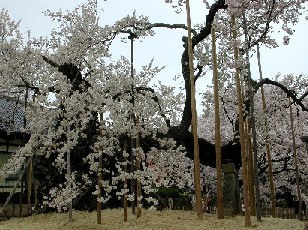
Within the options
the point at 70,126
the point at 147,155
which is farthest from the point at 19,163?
the point at 147,155

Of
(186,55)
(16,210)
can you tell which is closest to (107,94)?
(186,55)

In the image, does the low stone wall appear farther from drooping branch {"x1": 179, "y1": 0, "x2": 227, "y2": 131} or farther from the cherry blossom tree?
drooping branch {"x1": 179, "y1": 0, "x2": 227, "y2": 131}

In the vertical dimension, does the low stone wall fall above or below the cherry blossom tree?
below

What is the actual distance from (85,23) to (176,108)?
535 cm

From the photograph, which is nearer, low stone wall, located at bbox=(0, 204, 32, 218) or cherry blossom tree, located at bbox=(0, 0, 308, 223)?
cherry blossom tree, located at bbox=(0, 0, 308, 223)

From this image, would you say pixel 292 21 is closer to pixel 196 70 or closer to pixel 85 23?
pixel 196 70

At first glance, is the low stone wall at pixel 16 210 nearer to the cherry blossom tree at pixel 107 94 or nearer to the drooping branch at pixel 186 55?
the cherry blossom tree at pixel 107 94

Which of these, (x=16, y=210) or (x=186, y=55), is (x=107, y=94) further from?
(x=16, y=210)

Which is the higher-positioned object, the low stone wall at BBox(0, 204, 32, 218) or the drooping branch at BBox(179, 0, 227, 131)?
the drooping branch at BBox(179, 0, 227, 131)

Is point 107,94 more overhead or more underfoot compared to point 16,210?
more overhead

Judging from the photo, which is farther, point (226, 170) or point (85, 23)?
point (85, 23)

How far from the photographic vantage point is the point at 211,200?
3225 cm

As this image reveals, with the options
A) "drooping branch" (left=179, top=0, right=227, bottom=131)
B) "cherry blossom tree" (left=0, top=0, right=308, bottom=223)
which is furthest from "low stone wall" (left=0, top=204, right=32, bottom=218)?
"drooping branch" (left=179, top=0, right=227, bottom=131)

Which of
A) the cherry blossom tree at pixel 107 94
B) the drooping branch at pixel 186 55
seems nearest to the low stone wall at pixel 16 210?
the cherry blossom tree at pixel 107 94
